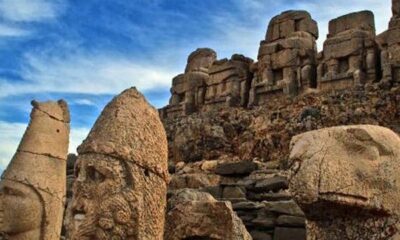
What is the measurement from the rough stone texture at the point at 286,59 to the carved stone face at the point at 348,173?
19477 millimetres

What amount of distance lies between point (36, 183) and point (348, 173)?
11.0 feet

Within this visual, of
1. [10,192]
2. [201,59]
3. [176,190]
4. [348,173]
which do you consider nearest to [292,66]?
[201,59]

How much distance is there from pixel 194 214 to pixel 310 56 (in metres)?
19.8

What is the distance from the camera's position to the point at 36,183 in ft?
17.4

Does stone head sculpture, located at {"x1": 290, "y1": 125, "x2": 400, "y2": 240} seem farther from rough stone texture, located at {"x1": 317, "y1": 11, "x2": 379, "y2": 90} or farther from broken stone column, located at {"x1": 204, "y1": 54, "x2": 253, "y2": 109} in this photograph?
broken stone column, located at {"x1": 204, "y1": 54, "x2": 253, "y2": 109}

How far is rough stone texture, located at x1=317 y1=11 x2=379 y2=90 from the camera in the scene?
20438mm

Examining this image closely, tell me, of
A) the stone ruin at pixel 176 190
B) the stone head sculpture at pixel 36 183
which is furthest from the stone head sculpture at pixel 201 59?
the stone head sculpture at pixel 36 183

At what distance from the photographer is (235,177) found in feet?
43.4

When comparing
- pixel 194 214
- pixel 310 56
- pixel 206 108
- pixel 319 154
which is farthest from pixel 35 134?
pixel 206 108

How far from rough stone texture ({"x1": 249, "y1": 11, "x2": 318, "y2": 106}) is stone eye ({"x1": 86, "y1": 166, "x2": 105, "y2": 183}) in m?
19.7

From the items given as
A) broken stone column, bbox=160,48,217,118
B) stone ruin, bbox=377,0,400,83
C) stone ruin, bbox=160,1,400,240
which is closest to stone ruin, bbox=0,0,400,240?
stone ruin, bbox=160,1,400,240

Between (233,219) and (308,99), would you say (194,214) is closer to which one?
(233,219)

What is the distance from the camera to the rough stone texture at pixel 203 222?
4277mm

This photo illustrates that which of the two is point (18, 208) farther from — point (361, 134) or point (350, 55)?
point (350, 55)
